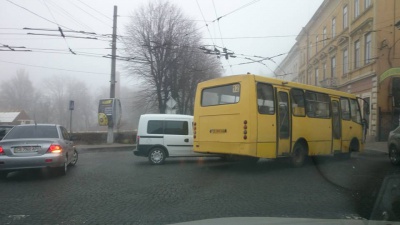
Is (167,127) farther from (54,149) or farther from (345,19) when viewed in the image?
(345,19)

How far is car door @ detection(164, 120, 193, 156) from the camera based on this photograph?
539 inches

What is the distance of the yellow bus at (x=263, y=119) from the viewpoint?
1060 cm

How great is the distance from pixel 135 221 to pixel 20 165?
5.02 meters

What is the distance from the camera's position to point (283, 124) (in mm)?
11484

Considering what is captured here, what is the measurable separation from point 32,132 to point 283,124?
23.5 feet

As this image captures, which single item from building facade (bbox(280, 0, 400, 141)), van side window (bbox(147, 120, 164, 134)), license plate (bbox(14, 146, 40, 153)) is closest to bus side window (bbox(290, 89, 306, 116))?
van side window (bbox(147, 120, 164, 134))

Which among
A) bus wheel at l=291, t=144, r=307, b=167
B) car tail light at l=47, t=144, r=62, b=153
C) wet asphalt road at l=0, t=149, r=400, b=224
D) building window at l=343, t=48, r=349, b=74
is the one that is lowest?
wet asphalt road at l=0, t=149, r=400, b=224

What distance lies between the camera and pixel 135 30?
33688mm

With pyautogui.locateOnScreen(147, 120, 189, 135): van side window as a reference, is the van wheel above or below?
below

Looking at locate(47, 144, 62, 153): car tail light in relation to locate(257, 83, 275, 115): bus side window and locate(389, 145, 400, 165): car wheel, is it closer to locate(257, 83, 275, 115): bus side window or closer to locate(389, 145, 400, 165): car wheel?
locate(257, 83, 275, 115): bus side window

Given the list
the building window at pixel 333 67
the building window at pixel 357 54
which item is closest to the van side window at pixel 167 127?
the building window at pixel 357 54

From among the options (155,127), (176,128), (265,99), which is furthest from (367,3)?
(155,127)

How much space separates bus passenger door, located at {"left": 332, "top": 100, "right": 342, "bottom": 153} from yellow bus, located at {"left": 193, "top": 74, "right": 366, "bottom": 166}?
73 millimetres

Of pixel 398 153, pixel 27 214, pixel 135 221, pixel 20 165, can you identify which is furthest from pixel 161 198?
pixel 398 153
